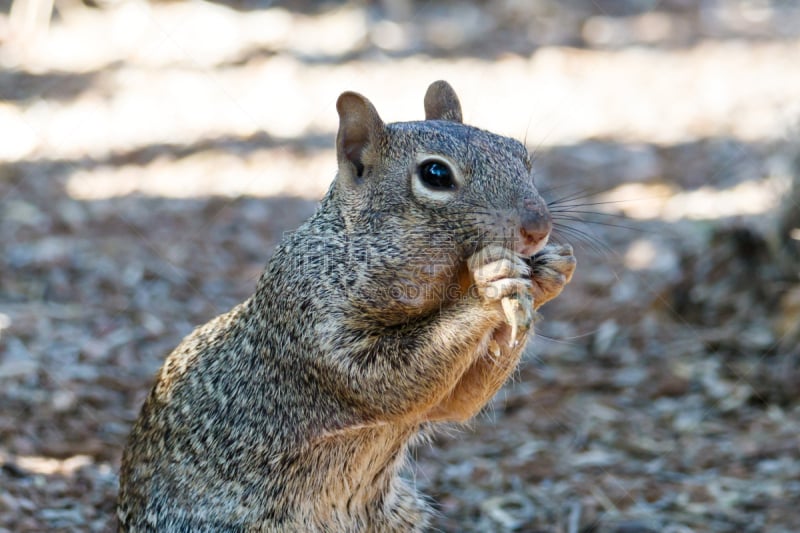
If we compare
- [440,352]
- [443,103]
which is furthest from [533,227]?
[443,103]

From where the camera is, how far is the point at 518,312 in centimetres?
322

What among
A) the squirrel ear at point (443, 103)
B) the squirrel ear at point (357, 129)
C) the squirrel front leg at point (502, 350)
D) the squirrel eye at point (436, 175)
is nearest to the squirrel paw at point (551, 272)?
the squirrel front leg at point (502, 350)

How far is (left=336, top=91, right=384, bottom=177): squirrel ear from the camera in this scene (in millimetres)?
3738

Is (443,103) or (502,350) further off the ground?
(443,103)

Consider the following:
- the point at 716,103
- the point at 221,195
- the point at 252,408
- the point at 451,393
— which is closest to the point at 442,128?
the point at 451,393

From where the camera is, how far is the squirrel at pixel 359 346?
3.42m

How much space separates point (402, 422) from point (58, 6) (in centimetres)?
1077

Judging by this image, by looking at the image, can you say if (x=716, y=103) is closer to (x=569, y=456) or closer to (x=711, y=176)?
(x=711, y=176)

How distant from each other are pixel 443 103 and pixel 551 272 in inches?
46.1

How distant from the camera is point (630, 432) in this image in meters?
5.68

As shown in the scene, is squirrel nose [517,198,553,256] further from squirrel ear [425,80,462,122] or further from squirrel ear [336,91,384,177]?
squirrel ear [425,80,462,122]

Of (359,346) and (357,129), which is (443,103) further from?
(359,346)

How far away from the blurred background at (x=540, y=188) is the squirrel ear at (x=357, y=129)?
0.92 meters

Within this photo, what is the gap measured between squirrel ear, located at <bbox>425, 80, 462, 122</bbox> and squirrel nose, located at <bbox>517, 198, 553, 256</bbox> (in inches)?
36.7
